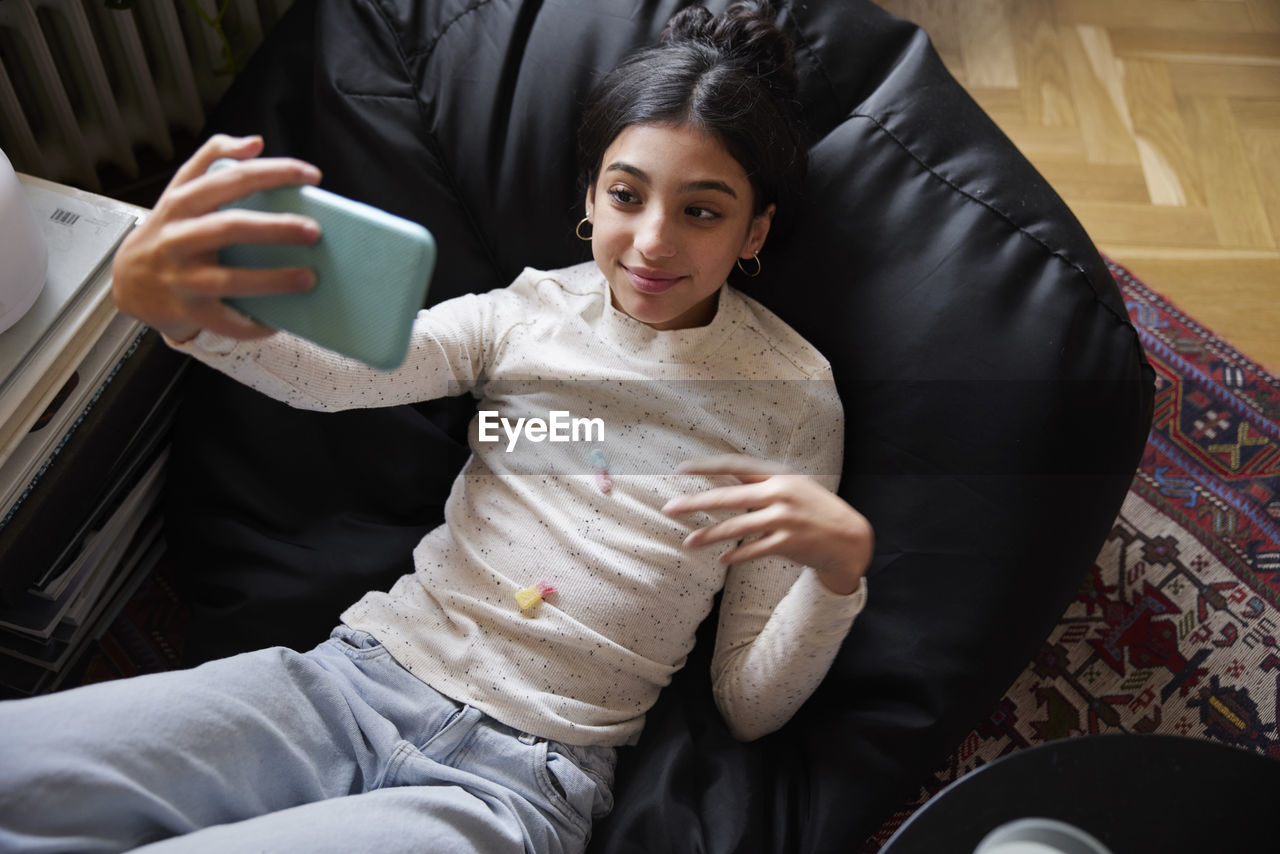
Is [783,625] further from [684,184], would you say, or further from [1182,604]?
[1182,604]

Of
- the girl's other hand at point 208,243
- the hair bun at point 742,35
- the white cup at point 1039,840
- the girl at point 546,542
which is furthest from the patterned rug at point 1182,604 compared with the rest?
the girl's other hand at point 208,243

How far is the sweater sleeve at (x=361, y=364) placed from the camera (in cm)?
93

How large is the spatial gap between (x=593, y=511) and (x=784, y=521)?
0.27 metres

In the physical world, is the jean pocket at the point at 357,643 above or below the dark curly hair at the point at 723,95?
below

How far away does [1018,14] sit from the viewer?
6.95 ft

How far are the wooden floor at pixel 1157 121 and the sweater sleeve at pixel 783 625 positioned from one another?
970 millimetres

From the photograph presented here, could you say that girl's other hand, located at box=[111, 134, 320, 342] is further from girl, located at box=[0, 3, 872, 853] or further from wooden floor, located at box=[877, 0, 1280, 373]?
wooden floor, located at box=[877, 0, 1280, 373]

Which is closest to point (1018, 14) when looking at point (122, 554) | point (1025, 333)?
point (1025, 333)

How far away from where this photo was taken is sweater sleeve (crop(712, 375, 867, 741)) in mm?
1004

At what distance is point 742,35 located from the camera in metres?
1.15

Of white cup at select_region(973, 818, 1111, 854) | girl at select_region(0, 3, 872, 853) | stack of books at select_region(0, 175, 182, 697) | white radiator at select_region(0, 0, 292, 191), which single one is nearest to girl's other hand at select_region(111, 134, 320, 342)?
girl at select_region(0, 3, 872, 853)

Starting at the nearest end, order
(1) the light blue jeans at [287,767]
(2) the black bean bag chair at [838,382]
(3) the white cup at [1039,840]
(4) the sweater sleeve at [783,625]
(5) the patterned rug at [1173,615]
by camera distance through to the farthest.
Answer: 1. (3) the white cup at [1039,840]
2. (1) the light blue jeans at [287,767]
3. (4) the sweater sleeve at [783,625]
4. (2) the black bean bag chair at [838,382]
5. (5) the patterned rug at [1173,615]

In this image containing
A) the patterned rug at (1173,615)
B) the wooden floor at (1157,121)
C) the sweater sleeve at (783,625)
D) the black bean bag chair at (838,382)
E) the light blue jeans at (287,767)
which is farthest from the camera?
the wooden floor at (1157,121)

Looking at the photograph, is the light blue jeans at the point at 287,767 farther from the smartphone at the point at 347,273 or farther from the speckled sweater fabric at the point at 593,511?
the smartphone at the point at 347,273
